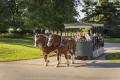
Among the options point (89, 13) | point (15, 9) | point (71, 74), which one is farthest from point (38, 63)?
point (89, 13)

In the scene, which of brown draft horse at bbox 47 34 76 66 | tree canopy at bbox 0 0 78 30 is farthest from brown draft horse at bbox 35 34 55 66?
tree canopy at bbox 0 0 78 30

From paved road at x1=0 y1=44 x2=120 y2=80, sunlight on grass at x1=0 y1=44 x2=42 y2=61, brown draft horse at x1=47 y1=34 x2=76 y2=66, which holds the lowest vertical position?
sunlight on grass at x1=0 y1=44 x2=42 y2=61

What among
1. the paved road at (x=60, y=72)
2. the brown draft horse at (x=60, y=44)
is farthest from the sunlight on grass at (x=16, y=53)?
the brown draft horse at (x=60, y=44)

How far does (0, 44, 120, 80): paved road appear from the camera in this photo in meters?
18.4

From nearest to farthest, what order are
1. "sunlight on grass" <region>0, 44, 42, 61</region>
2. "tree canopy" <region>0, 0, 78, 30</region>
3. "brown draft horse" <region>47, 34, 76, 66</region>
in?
"brown draft horse" <region>47, 34, 76, 66</region>
"sunlight on grass" <region>0, 44, 42, 61</region>
"tree canopy" <region>0, 0, 78, 30</region>

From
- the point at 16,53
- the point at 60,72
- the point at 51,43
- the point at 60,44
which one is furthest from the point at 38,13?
the point at 60,72

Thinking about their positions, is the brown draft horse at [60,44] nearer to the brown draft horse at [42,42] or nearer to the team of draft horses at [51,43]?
the team of draft horses at [51,43]

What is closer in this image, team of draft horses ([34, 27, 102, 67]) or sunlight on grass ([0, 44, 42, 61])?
team of draft horses ([34, 27, 102, 67])

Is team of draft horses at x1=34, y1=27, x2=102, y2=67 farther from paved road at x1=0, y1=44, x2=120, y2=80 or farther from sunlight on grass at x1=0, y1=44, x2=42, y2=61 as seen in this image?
sunlight on grass at x1=0, y1=44, x2=42, y2=61

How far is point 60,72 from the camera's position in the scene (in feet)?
67.1

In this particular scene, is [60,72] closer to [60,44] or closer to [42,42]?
[42,42]

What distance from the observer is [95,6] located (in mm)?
85000

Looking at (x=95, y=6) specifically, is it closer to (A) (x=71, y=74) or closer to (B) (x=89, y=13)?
(B) (x=89, y=13)

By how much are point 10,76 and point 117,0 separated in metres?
68.5
